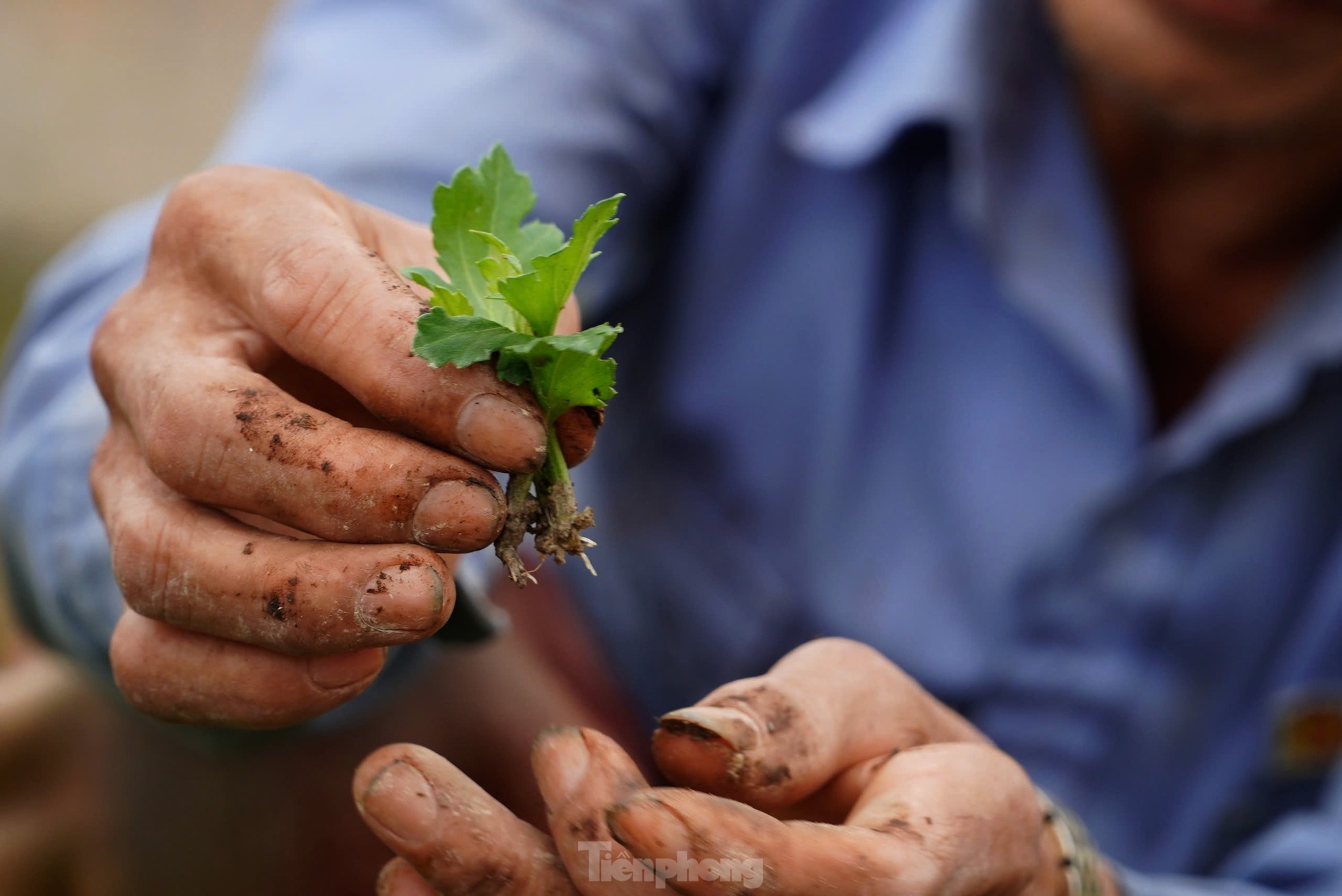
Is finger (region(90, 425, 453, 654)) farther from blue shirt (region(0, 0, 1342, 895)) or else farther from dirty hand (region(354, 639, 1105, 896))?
blue shirt (region(0, 0, 1342, 895))

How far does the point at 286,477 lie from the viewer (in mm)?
779

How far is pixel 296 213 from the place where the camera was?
88 cm

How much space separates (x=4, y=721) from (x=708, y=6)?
155 cm

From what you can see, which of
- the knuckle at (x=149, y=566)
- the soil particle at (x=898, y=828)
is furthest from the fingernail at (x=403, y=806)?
the soil particle at (x=898, y=828)

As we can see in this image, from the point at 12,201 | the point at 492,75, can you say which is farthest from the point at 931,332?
the point at 12,201

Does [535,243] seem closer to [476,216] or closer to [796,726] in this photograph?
[476,216]

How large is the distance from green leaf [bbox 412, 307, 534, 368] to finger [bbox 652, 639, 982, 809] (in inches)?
11.4

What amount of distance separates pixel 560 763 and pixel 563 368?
28 centimetres

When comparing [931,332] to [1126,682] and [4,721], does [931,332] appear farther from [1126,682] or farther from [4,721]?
[4,721]

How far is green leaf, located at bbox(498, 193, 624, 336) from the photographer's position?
Answer: 820 millimetres

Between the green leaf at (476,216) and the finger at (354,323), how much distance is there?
7 centimetres

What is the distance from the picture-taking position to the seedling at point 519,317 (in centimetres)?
79

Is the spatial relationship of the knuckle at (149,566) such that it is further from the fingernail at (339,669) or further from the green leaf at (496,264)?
the green leaf at (496,264)

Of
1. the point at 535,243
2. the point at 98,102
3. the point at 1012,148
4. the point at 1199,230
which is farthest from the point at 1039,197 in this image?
the point at 98,102
